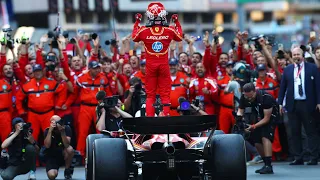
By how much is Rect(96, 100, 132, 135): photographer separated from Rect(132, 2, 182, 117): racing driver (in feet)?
2.38

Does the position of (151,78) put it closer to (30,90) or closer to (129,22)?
(30,90)

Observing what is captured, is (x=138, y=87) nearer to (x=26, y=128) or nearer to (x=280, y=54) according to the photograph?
(x=26, y=128)

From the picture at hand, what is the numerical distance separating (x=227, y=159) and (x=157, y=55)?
2.94m

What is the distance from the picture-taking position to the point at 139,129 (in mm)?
12383

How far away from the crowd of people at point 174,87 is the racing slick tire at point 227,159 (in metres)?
5.04

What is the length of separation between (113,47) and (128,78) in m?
1.52

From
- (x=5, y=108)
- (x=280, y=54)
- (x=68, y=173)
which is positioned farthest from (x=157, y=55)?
(x=280, y=54)

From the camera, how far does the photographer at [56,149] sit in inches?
629

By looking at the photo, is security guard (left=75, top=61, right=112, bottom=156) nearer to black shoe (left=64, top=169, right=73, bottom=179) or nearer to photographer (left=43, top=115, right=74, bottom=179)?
black shoe (left=64, top=169, right=73, bottom=179)

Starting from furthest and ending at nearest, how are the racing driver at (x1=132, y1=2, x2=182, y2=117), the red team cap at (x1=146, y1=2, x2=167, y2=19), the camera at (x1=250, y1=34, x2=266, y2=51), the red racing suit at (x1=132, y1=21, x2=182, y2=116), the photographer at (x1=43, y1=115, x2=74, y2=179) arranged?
the camera at (x1=250, y1=34, x2=266, y2=51) → the photographer at (x1=43, y1=115, x2=74, y2=179) → the red racing suit at (x1=132, y1=21, x2=182, y2=116) → the racing driver at (x1=132, y1=2, x2=182, y2=117) → the red team cap at (x1=146, y1=2, x2=167, y2=19)

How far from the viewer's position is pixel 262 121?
1634 cm

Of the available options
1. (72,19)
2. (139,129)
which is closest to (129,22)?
(72,19)

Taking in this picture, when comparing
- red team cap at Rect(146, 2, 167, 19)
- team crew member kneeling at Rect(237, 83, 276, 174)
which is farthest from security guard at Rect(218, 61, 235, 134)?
red team cap at Rect(146, 2, 167, 19)

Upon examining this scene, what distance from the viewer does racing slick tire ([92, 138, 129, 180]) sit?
12.4 meters
